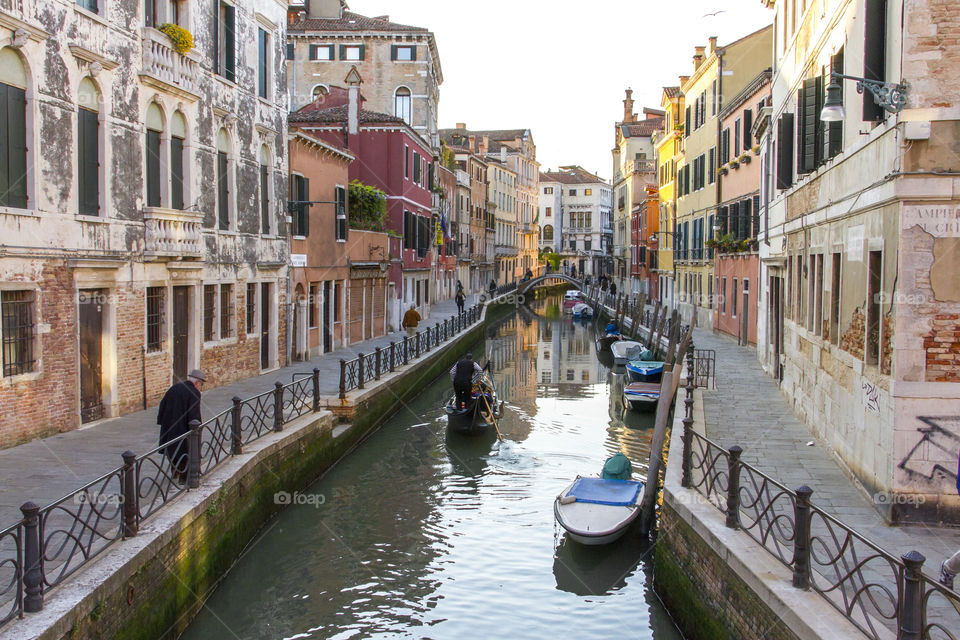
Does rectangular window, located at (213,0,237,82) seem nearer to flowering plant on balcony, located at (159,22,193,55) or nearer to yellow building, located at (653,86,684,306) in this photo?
flowering plant on balcony, located at (159,22,193,55)

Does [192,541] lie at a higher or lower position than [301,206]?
lower

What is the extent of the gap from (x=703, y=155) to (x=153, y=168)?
24.1m

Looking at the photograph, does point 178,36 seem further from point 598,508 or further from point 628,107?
point 628,107

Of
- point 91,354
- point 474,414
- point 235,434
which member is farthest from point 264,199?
point 235,434

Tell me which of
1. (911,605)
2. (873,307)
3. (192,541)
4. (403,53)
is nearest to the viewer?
(911,605)

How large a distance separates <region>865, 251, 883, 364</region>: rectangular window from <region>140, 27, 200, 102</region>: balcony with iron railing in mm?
11062

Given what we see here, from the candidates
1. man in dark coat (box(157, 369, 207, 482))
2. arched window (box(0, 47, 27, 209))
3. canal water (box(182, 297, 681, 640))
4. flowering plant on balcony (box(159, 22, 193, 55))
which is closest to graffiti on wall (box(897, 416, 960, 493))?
canal water (box(182, 297, 681, 640))

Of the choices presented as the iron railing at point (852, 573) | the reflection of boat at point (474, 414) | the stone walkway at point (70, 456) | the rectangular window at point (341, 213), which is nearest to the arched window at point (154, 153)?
the stone walkway at point (70, 456)

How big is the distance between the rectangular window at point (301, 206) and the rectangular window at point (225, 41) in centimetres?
400

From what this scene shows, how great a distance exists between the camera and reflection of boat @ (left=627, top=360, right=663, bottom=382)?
2281cm

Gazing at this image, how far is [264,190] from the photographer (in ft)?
65.7

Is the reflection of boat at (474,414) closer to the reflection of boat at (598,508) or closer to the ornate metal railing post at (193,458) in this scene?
the reflection of boat at (598,508)

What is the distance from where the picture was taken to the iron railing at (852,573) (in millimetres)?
5078

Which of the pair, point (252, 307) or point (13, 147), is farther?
point (252, 307)
